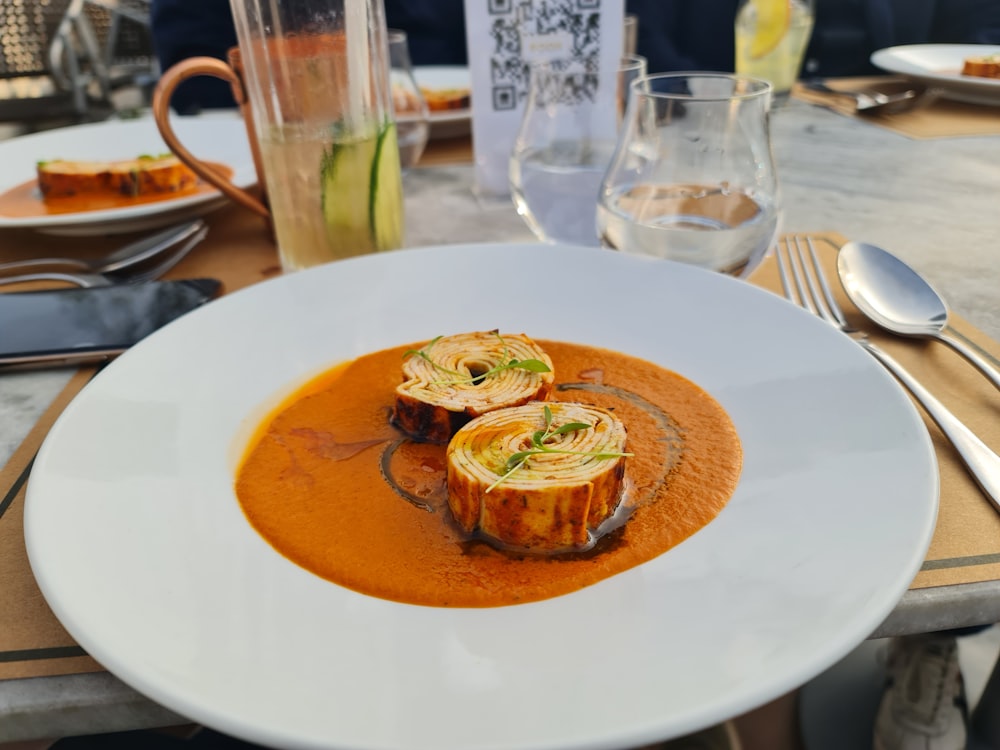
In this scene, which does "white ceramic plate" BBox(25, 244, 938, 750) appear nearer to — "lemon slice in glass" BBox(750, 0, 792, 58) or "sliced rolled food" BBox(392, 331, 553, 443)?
"sliced rolled food" BBox(392, 331, 553, 443)

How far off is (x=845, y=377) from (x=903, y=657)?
912 mm

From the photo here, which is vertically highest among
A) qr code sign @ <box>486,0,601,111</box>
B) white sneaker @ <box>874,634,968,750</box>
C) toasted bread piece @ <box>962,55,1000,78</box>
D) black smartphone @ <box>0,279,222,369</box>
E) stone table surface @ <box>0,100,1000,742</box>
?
qr code sign @ <box>486,0,601,111</box>

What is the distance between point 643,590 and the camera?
0.57 m

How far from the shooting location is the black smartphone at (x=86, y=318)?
1.01 metres

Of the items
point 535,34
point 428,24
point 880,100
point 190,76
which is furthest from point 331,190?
point 428,24

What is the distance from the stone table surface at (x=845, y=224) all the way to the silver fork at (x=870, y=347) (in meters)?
0.14

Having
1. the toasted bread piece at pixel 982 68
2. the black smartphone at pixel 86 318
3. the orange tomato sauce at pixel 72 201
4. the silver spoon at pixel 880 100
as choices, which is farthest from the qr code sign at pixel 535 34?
the toasted bread piece at pixel 982 68

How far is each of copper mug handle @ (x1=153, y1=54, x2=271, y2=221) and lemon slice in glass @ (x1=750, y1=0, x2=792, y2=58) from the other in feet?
4.96

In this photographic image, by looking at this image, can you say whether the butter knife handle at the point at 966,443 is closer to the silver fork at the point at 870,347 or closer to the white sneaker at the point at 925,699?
the silver fork at the point at 870,347

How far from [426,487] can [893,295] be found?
73 centimetres

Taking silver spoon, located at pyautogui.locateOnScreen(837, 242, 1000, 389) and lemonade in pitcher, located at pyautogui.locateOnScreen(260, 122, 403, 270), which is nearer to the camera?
silver spoon, located at pyautogui.locateOnScreen(837, 242, 1000, 389)

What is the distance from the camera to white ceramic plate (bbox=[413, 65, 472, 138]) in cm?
195

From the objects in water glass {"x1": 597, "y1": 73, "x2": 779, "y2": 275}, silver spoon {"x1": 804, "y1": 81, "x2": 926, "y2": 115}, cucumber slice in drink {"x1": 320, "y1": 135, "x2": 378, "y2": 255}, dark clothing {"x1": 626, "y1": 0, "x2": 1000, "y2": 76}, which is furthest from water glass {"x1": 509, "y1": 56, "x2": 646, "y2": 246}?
dark clothing {"x1": 626, "y1": 0, "x2": 1000, "y2": 76}

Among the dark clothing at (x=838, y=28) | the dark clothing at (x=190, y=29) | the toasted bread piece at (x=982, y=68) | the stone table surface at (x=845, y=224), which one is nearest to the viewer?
the stone table surface at (x=845, y=224)
